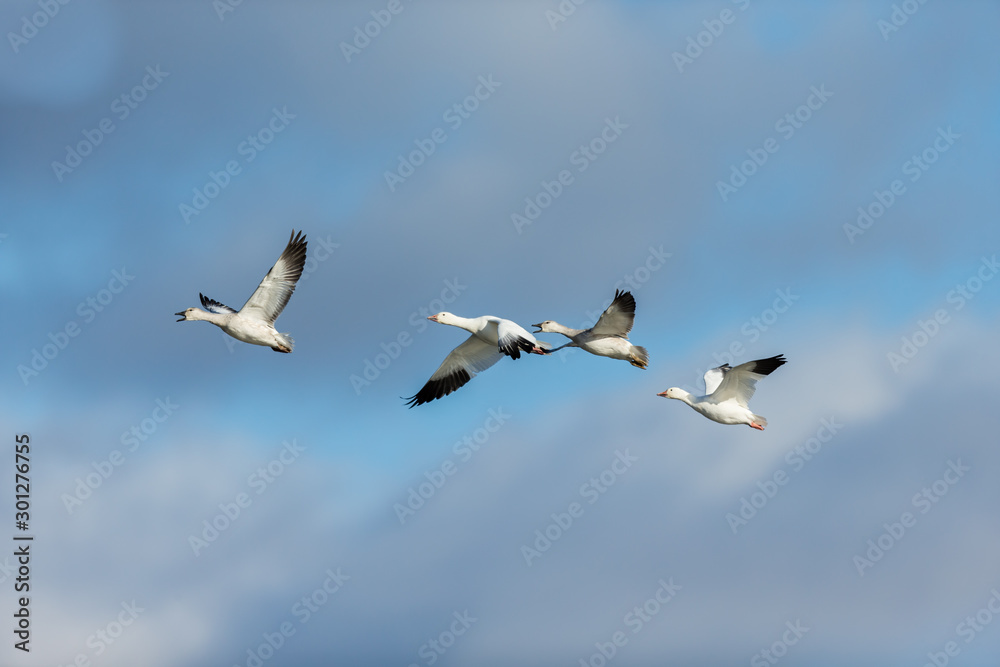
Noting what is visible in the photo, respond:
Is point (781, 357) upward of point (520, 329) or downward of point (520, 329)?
upward

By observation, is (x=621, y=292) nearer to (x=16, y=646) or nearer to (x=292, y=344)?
(x=292, y=344)

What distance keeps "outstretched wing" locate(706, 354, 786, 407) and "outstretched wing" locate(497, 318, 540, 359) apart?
13.9 ft

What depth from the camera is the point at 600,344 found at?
25406 millimetres

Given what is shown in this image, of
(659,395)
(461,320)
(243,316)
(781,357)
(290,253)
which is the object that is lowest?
(243,316)

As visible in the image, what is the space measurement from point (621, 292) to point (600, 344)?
57.5 inches

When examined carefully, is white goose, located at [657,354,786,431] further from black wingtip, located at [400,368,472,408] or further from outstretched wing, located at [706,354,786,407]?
black wingtip, located at [400,368,472,408]

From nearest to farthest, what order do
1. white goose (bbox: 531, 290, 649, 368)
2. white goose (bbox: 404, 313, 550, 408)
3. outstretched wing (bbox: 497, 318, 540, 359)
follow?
outstretched wing (bbox: 497, 318, 540, 359) < white goose (bbox: 531, 290, 649, 368) < white goose (bbox: 404, 313, 550, 408)

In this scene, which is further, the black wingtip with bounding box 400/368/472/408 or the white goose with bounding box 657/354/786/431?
the black wingtip with bounding box 400/368/472/408

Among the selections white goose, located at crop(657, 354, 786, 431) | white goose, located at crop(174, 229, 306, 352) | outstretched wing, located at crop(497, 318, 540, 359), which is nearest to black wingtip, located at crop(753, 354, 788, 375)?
white goose, located at crop(657, 354, 786, 431)

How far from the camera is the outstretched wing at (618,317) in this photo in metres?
24.6

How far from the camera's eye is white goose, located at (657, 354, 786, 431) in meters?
24.3

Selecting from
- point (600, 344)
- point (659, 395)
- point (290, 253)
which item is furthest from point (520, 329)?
point (290, 253)

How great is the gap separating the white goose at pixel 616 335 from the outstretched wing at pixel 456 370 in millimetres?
2981

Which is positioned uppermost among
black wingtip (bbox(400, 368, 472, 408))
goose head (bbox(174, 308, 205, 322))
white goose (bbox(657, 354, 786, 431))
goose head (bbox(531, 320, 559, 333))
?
white goose (bbox(657, 354, 786, 431))
